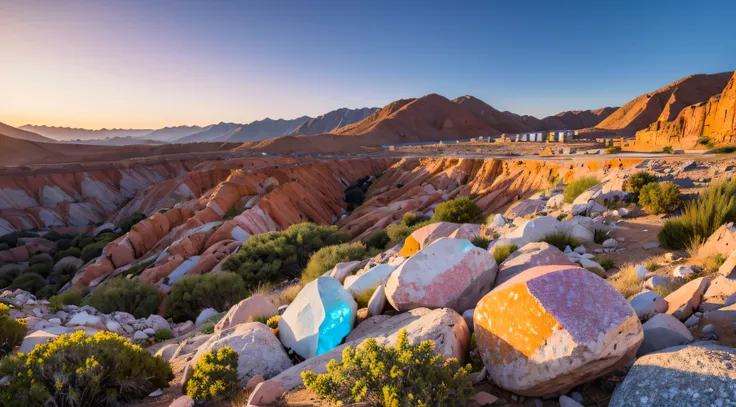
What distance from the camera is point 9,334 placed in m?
6.47

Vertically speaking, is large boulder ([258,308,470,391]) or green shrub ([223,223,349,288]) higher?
large boulder ([258,308,470,391])

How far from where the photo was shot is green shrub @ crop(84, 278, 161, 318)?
12.5 metres

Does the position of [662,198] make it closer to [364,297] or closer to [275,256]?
[364,297]

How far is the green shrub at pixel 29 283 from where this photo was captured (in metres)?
21.1

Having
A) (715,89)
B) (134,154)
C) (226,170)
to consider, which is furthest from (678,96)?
(134,154)

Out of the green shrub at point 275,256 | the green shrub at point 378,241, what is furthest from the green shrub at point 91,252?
the green shrub at point 378,241

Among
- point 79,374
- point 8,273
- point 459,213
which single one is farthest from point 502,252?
point 8,273

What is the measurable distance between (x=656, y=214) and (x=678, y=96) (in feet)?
335

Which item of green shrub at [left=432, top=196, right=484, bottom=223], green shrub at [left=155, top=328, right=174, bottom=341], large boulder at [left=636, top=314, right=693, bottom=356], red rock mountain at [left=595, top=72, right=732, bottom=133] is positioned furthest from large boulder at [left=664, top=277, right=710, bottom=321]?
red rock mountain at [left=595, top=72, right=732, bottom=133]

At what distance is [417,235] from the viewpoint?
10.4 meters

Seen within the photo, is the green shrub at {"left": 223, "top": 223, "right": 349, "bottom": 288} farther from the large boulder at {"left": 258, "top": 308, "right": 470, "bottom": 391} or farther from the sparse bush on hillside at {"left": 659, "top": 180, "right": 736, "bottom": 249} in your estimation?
the sparse bush on hillside at {"left": 659, "top": 180, "right": 736, "bottom": 249}

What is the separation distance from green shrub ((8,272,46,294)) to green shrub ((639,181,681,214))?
1199 inches

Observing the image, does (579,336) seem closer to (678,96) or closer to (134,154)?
(134,154)

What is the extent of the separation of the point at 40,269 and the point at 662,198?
3490cm
